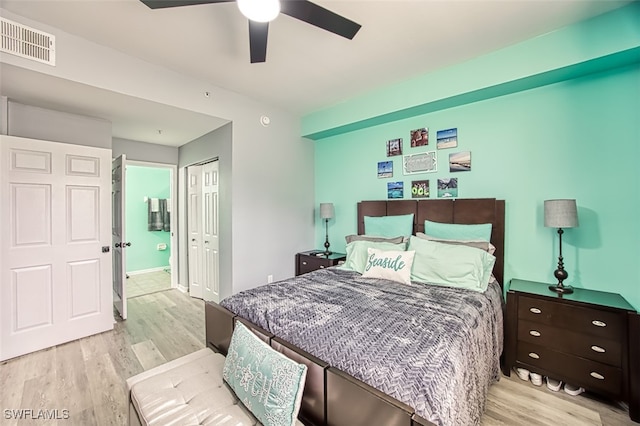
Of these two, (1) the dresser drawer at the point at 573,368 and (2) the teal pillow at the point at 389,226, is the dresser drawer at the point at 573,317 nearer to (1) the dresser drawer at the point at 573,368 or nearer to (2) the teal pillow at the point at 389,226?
(1) the dresser drawer at the point at 573,368

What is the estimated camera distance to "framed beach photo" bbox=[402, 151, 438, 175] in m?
3.21

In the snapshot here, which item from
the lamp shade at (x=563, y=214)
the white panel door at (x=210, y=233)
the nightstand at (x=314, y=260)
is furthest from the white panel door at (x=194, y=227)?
the lamp shade at (x=563, y=214)

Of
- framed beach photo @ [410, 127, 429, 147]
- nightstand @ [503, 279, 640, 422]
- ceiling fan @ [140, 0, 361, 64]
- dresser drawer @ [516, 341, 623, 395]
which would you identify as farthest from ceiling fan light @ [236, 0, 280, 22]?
dresser drawer @ [516, 341, 623, 395]

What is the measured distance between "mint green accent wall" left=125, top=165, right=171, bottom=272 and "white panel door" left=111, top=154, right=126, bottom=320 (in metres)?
2.40

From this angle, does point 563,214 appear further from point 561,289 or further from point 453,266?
point 453,266

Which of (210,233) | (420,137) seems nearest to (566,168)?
(420,137)

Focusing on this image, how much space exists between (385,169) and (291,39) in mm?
1924

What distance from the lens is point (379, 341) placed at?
144 centimetres

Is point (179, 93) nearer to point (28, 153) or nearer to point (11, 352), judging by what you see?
point (28, 153)

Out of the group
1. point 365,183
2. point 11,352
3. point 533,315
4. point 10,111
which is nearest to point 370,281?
point 533,315

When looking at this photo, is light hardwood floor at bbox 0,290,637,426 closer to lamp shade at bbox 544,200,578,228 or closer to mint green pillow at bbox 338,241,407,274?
lamp shade at bbox 544,200,578,228

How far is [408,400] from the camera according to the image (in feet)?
3.75

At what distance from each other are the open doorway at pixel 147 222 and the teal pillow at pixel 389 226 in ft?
14.8

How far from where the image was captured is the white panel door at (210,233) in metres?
3.87
